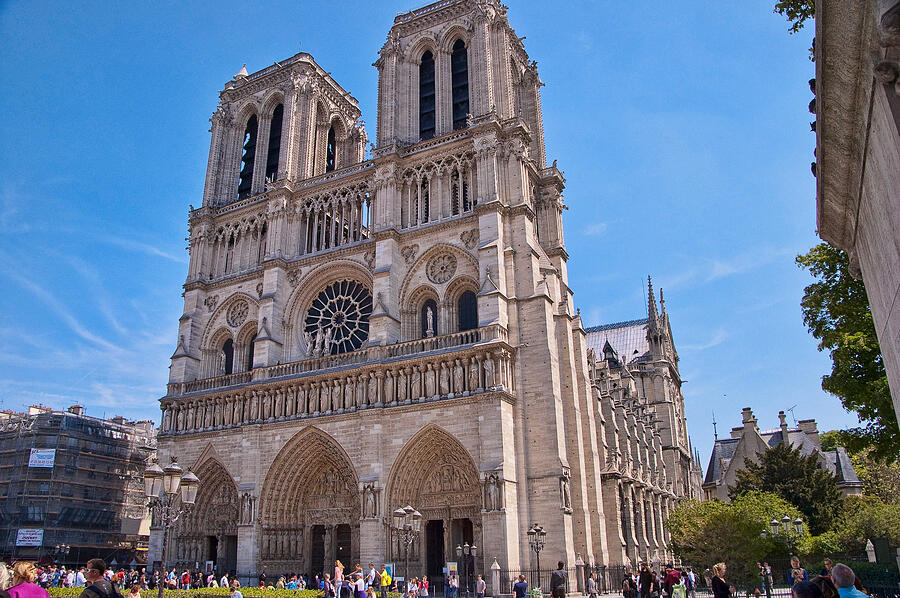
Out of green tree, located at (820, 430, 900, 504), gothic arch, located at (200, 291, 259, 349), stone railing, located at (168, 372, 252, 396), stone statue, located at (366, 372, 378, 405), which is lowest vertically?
green tree, located at (820, 430, 900, 504)

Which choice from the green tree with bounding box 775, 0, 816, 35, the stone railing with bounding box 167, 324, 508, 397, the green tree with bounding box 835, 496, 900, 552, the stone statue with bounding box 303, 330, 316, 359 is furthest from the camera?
Result: the stone statue with bounding box 303, 330, 316, 359

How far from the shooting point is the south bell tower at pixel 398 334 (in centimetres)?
2233

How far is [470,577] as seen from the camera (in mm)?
21672

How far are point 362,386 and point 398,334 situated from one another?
252 centimetres

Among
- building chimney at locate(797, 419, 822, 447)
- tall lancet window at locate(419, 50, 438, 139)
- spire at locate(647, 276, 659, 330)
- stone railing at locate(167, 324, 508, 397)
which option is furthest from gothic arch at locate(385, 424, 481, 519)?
building chimney at locate(797, 419, 822, 447)

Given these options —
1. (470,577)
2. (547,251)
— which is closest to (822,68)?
(470,577)

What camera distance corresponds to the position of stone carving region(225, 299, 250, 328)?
98.0 ft

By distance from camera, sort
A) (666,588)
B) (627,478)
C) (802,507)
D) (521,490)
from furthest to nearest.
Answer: (802,507)
(627,478)
(521,490)
(666,588)

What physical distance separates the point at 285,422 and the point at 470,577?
357 inches

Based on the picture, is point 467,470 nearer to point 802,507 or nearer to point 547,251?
point 547,251

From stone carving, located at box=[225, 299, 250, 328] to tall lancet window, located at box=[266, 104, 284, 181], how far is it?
6.76 meters

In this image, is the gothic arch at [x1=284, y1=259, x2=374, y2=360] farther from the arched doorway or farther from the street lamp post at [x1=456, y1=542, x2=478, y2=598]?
the street lamp post at [x1=456, y1=542, x2=478, y2=598]

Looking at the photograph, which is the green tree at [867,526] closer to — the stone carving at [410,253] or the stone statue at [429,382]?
the stone statue at [429,382]

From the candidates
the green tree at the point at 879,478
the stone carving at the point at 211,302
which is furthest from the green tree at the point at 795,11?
the green tree at the point at 879,478
